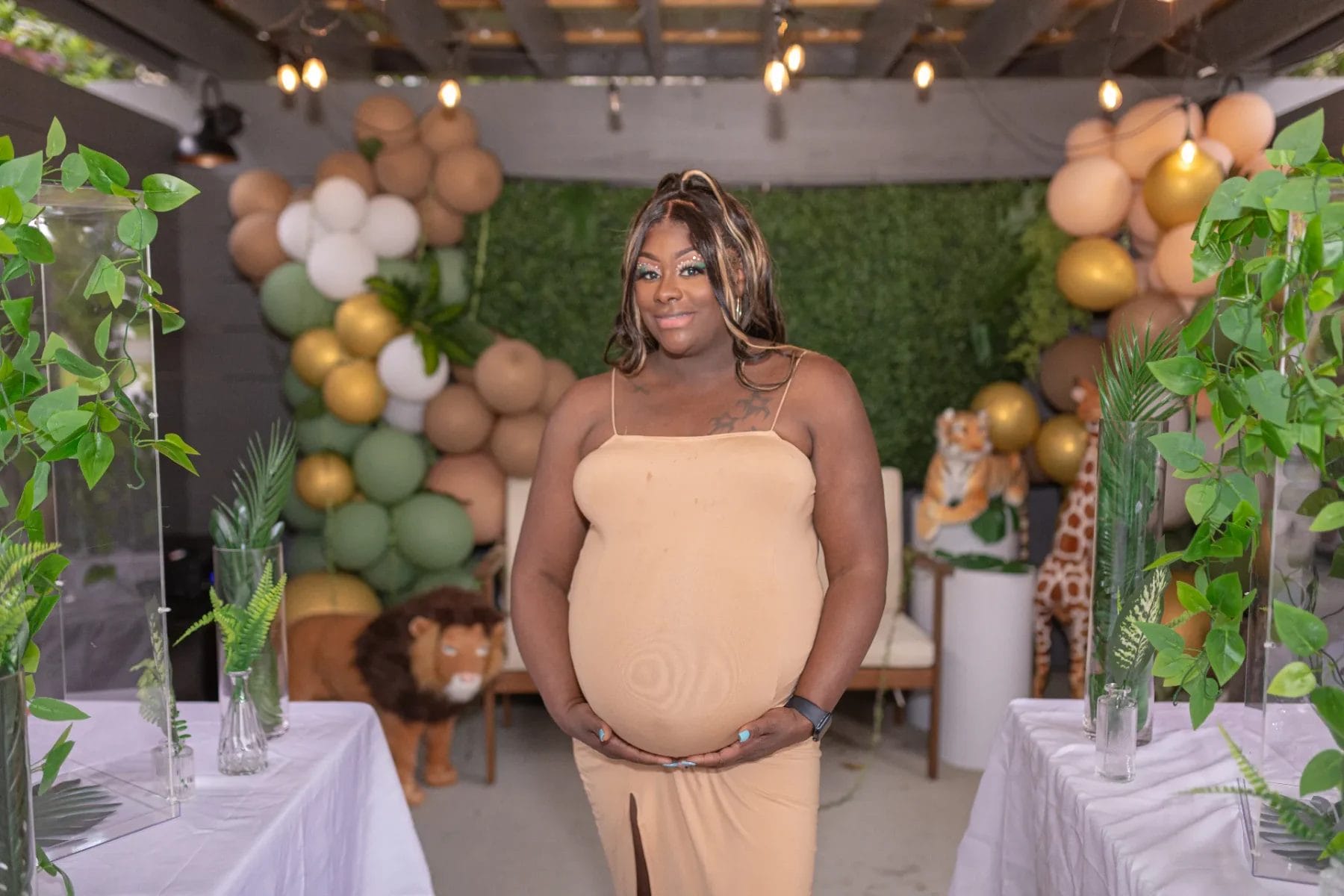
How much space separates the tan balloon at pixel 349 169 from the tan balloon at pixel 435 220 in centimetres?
20

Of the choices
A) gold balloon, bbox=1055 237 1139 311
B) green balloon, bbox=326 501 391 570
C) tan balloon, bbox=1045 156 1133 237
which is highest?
tan balloon, bbox=1045 156 1133 237

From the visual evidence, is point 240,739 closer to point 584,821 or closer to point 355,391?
point 584,821

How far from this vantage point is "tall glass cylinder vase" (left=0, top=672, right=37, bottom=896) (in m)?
1.07

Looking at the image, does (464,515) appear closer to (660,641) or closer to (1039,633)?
(1039,633)

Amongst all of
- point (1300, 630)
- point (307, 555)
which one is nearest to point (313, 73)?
point (307, 555)

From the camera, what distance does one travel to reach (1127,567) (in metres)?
1.89

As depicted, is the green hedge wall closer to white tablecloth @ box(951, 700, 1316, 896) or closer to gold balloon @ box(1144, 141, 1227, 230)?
gold balloon @ box(1144, 141, 1227, 230)

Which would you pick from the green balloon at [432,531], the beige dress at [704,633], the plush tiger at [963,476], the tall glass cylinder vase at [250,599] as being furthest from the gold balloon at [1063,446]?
the tall glass cylinder vase at [250,599]

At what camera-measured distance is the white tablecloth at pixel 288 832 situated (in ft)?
4.50

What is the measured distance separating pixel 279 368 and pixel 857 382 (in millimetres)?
2581

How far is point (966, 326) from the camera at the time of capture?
4891 mm

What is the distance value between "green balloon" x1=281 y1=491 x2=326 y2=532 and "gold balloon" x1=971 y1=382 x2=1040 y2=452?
262 centimetres

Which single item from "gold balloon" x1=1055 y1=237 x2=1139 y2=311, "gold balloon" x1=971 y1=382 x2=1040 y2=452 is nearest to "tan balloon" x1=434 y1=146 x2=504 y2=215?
"gold balloon" x1=971 y1=382 x2=1040 y2=452

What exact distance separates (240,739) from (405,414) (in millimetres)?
2618
